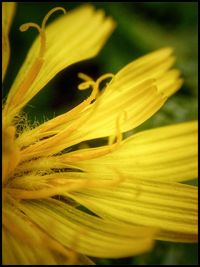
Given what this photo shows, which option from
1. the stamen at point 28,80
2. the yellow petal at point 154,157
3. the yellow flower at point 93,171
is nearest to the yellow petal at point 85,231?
the yellow flower at point 93,171

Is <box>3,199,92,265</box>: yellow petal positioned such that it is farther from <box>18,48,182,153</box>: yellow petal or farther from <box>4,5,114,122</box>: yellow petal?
<box>4,5,114,122</box>: yellow petal

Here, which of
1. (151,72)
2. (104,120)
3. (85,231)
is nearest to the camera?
(85,231)

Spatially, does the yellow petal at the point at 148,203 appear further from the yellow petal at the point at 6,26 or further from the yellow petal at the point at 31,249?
the yellow petal at the point at 6,26

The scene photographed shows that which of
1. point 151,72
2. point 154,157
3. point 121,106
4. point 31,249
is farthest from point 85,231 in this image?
point 151,72

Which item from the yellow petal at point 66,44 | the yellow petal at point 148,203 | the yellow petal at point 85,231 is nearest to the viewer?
the yellow petal at point 85,231

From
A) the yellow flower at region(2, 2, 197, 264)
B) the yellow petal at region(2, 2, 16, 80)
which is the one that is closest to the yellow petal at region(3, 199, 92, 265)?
the yellow flower at region(2, 2, 197, 264)

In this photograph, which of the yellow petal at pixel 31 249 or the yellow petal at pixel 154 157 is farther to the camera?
the yellow petal at pixel 154 157

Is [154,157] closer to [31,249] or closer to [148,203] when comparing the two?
[148,203]
